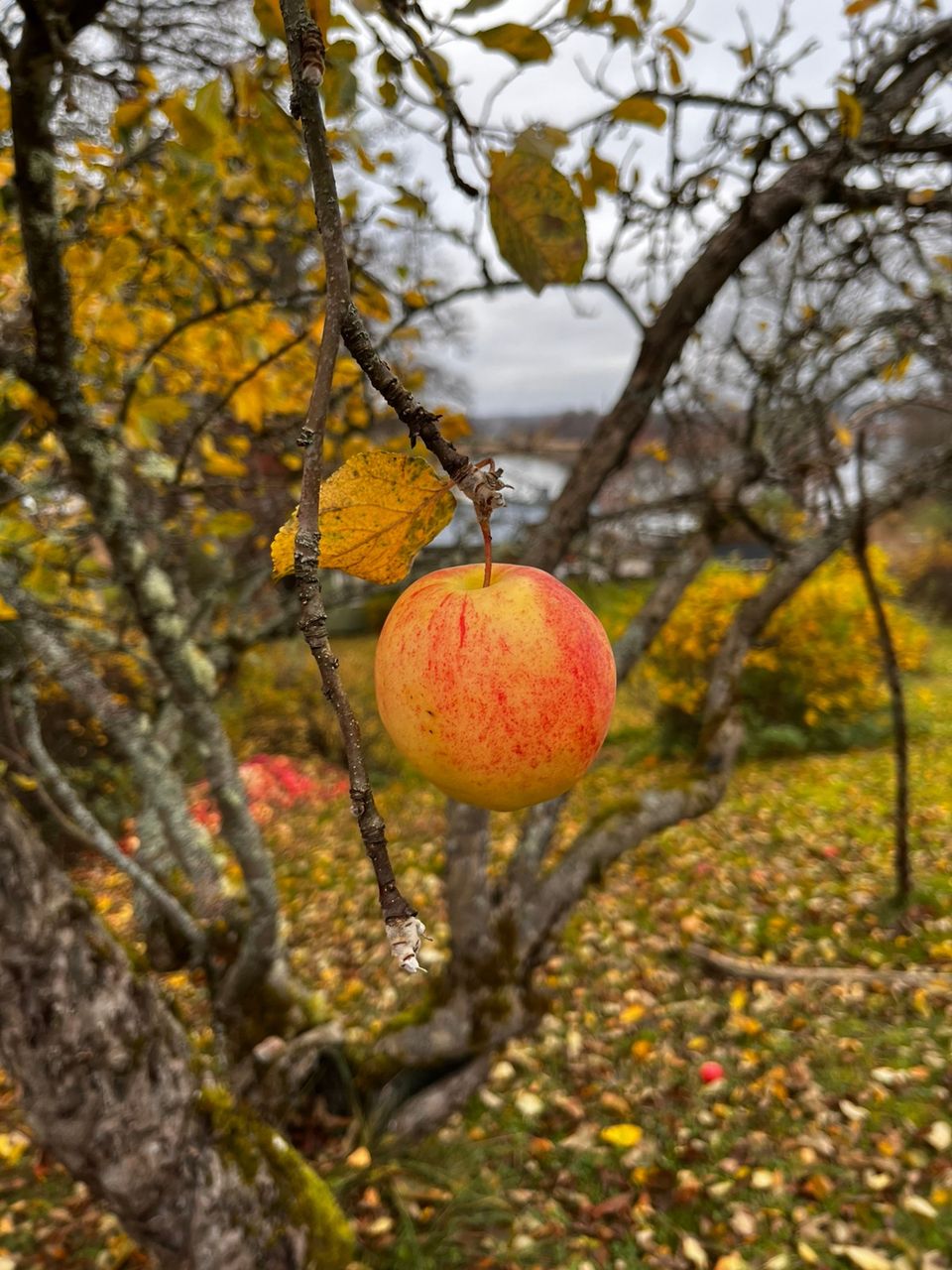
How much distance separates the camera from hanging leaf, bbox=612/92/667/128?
1226 millimetres

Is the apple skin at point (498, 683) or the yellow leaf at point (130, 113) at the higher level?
the yellow leaf at point (130, 113)

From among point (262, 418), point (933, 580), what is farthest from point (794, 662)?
point (933, 580)

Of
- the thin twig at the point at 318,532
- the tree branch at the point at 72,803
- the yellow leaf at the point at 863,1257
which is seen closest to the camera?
the thin twig at the point at 318,532

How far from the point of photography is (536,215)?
2.97ft

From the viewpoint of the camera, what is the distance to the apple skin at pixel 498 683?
26.7 inches

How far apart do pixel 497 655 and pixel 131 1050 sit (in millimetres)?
1767

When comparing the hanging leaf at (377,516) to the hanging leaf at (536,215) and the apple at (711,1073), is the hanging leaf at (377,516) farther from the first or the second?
the apple at (711,1073)

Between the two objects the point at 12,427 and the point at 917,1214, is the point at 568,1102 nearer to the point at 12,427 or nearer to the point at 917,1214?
the point at 917,1214

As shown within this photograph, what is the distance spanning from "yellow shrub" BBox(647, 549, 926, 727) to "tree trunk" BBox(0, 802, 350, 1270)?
5.43 meters

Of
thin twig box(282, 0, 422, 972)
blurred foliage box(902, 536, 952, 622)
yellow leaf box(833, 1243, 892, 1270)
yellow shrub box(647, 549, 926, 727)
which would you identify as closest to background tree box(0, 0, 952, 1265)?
thin twig box(282, 0, 422, 972)

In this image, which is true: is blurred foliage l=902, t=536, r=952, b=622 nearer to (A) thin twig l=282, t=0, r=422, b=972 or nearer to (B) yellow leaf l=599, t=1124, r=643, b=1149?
(B) yellow leaf l=599, t=1124, r=643, b=1149

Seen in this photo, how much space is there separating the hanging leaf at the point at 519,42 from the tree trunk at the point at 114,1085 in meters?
1.80

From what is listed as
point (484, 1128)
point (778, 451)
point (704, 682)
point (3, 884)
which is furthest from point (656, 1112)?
point (704, 682)

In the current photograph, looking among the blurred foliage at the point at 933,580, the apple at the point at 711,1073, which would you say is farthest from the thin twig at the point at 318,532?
the blurred foliage at the point at 933,580
